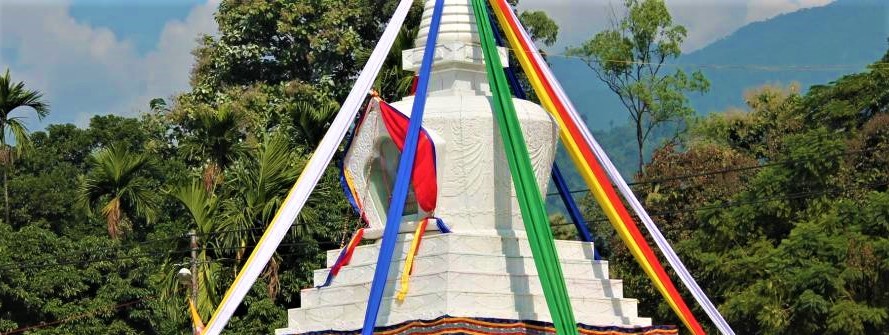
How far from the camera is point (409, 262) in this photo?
18.2m

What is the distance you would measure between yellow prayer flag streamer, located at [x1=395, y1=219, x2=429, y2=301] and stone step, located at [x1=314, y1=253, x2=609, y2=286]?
0.27 feet

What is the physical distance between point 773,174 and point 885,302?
3.59 m

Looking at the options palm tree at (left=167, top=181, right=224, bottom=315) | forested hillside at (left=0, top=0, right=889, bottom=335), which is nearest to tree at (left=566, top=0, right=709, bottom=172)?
forested hillside at (left=0, top=0, right=889, bottom=335)

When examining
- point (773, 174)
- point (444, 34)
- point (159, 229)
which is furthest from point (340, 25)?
point (444, 34)

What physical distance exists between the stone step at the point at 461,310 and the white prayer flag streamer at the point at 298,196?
1280 mm

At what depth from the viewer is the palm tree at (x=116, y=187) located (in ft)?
102

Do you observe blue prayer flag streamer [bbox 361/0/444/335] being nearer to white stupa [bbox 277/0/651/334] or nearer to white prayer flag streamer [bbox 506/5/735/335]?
white stupa [bbox 277/0/651/334]

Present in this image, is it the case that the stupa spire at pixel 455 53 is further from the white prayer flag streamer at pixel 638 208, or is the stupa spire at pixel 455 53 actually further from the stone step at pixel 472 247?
the stone step at pixel 472 247

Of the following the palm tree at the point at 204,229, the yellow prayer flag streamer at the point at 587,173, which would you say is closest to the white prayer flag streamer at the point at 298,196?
the yellow prayer flag streamer at the point at 587,173

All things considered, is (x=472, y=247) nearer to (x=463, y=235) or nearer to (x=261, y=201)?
(x=463, y=235)

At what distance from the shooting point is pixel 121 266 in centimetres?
3394

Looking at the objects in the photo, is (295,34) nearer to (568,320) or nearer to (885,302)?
(885,302)

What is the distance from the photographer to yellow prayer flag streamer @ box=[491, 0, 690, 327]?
18.2 meters

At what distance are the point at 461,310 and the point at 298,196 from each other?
2.17 metres
